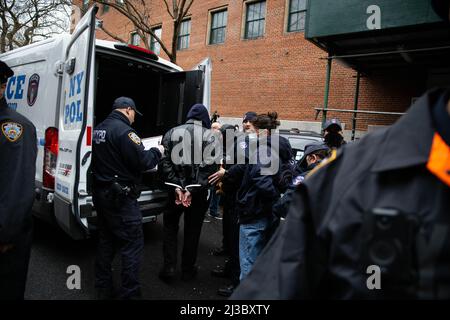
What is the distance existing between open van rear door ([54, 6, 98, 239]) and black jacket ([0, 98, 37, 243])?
40.2 inches

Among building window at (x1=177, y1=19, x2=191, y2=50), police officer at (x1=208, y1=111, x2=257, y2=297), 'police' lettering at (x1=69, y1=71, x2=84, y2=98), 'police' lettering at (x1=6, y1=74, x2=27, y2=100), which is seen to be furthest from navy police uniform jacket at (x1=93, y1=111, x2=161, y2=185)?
building window at (x1=177, y1=19, x2=191, y2=50)

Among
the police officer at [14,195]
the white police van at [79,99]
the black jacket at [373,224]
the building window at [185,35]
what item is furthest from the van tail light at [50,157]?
the building window at [185,35]

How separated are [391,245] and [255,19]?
1528 centimetres

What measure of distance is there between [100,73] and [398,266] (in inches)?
223

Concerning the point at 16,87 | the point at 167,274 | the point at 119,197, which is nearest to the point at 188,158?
the point at 119,197

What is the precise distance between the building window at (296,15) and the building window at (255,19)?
50.4 inches

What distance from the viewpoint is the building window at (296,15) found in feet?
43.4

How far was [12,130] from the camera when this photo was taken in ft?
7.00

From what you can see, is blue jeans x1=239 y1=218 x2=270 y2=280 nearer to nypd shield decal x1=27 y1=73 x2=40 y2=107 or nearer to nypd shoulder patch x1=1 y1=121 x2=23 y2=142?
nypd shoulder patch x1=1 y1=121 x2=23 y2=142

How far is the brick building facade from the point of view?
11.4 m

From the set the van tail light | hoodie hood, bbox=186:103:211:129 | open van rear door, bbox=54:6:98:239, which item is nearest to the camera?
open van rear door, bbox=54:6:98:239

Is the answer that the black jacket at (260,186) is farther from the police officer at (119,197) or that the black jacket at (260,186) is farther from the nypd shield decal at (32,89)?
the nypd shield decal at (32,89)

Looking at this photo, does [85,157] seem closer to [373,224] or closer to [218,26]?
[373,224]
